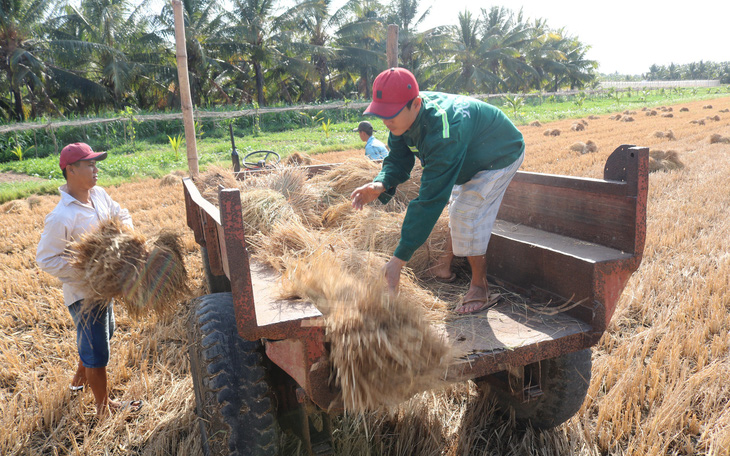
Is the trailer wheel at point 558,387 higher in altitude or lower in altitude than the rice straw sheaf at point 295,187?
lower

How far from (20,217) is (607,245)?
8305 millimetres

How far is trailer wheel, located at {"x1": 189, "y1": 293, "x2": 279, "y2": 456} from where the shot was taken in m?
1.93

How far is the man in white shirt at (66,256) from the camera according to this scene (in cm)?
263

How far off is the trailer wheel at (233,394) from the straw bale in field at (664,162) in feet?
29.2

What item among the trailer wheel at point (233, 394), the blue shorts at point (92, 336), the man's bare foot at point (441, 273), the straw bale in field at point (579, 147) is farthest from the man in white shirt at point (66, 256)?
the straw bale in field at point (579, 147)

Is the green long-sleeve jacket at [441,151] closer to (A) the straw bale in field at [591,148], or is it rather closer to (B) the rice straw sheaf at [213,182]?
(B) the rice straw sheaf at [213,182]

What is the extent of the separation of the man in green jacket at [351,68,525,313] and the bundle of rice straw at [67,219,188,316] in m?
1.13

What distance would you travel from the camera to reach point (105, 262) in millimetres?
2492

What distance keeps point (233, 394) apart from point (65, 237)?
1.45 metres

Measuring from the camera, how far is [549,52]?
4447cm

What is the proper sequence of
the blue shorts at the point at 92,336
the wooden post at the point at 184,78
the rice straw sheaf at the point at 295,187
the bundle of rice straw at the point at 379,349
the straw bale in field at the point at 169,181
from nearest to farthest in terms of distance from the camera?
1. the bundle of rice straw at the point at 379,349
2. the blue shorts at the point at 92,336
3. the rice straw sheaf at the point at 295,187
4. the wooden post at the point at 184,78
5. the straw bale in field at the point at 169,181

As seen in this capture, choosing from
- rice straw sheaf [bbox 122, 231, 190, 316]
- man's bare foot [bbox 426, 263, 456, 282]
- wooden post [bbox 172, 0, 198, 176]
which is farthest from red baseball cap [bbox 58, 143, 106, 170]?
wooden post [bbox 172, 0, 198, 176]

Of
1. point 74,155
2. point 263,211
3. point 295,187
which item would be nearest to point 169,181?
point 295,187

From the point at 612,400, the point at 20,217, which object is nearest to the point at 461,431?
the point at 612,400
